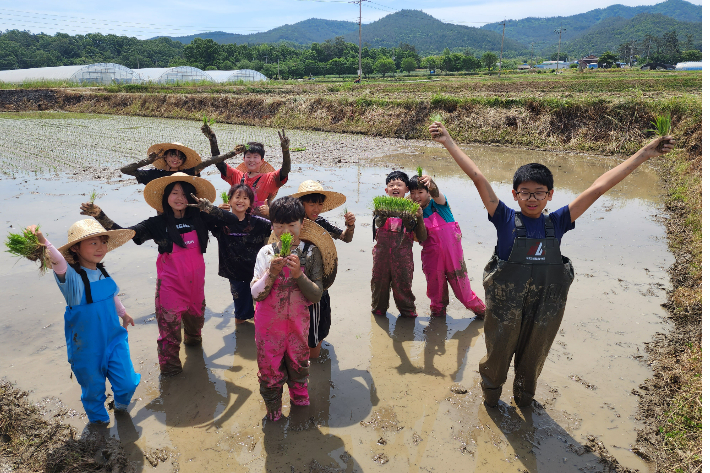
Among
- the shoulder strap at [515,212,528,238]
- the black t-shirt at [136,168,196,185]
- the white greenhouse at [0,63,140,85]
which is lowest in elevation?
the shoulder strap at [515,212,528,238]

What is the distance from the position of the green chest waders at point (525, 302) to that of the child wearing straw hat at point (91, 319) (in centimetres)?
260

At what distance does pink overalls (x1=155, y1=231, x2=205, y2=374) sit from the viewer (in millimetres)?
3840

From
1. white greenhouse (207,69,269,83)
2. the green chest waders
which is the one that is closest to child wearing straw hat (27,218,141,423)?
the green chest waders

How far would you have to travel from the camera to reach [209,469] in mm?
2949

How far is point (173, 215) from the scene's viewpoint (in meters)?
3.92

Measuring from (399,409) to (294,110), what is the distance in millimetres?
22008

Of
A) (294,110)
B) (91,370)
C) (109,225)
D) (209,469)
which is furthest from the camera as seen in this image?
(294,110)

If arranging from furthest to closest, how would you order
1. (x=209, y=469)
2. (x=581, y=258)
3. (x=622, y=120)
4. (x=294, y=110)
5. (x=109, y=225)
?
1. (x=294, y=110)
2. (x=622, y=120)
3. (x=581, y=258)
4. (x=109, y=225)
5. (x=209, y=469)

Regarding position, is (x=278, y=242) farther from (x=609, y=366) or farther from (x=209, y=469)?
(x=609, y=366)

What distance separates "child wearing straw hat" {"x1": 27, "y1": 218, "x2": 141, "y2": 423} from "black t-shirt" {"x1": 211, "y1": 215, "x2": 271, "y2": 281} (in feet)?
3.99

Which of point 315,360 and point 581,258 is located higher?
point 581,258

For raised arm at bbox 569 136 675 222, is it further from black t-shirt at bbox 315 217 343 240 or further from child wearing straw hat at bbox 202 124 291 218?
child wearing straw hat at bbox 202 124 291 218

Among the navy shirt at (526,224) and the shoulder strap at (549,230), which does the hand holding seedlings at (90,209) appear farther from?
the shoulder strap at (549,230)

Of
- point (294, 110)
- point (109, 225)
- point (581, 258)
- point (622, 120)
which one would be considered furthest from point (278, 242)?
point (294, 110)
